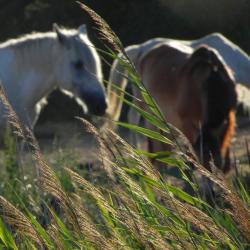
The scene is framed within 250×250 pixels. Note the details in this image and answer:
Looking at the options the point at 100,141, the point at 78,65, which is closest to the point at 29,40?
the point at 78,65

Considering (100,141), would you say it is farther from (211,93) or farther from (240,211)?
(211,93)

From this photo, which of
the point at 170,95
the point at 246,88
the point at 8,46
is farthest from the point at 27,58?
the point at 246,88

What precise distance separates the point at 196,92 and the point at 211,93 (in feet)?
0.81

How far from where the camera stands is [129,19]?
17312 millimetres

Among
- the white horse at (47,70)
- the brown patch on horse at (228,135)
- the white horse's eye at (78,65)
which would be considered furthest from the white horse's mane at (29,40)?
the brown patch on horse at (228,135)

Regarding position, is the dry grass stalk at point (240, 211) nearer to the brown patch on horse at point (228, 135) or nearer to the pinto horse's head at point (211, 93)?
the brown patch on horse at point (228, 135)

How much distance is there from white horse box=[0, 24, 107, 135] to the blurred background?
594 cm

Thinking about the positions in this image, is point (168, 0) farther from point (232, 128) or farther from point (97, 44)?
point (232, 128)

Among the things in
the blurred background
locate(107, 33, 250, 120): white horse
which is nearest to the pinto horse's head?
locate(107, 33, 250, 120): white horse

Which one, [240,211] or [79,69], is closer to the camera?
[240,211]

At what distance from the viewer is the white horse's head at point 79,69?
9758 millimetres

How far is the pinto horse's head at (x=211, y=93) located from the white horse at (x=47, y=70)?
0.99 metres

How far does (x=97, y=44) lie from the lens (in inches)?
658

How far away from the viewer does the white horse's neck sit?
9.64m
